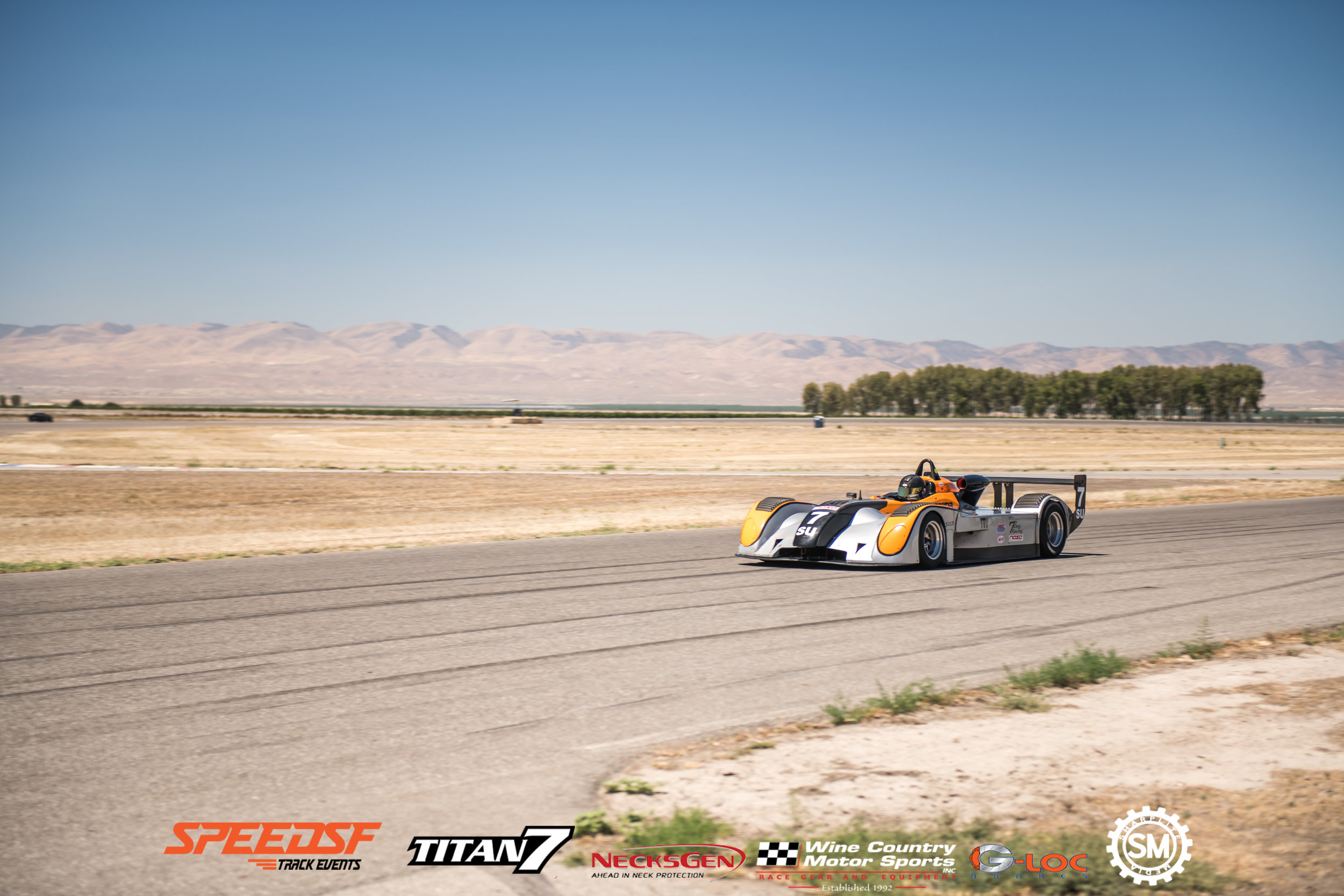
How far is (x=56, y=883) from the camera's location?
3943mm

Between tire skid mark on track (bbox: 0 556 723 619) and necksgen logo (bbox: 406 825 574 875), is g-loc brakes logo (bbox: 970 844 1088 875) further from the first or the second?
tire skid mark on track (bbox: 0 556 723 619)

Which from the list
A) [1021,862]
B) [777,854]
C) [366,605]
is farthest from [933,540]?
[777,854]

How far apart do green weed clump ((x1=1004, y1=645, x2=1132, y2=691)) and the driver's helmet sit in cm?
555

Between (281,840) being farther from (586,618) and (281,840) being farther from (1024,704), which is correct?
(586,618)

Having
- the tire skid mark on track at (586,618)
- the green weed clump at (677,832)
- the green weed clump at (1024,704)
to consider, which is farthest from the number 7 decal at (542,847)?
the tire skid mark on track at (586,618)

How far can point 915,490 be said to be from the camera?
526 inches

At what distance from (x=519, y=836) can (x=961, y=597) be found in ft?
24.3

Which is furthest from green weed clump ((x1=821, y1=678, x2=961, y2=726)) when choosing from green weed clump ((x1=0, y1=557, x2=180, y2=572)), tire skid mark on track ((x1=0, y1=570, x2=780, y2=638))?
green weed clump ((x1=0, y1=557, x2=180, y2=572))

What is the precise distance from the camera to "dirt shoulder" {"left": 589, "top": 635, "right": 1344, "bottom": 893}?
14.6 ft

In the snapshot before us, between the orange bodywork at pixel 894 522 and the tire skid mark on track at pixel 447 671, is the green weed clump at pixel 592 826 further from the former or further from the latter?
the orange bodywork at pixel 894 522

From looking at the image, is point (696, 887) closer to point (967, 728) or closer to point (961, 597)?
point (967, 728)

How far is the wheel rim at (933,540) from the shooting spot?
1288cm

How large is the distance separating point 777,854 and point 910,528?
8.75 metres

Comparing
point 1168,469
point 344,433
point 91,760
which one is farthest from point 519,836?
point 344,433
